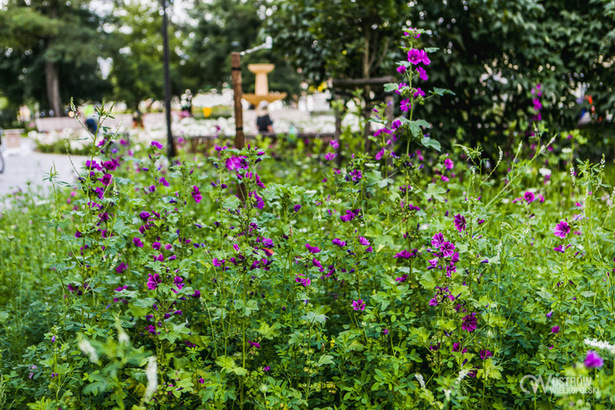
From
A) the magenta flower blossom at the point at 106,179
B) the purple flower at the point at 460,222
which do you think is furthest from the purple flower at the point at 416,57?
the magenta flower blossom at the point at 106,179

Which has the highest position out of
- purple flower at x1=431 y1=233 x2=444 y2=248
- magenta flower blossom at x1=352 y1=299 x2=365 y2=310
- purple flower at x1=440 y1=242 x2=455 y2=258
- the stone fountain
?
the stone fountain

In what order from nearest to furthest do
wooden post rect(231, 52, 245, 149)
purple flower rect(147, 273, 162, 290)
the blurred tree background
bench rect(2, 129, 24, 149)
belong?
purple flower rect(147, 273, 162, 290)
wooden post rect(231, 52, 245, 149)
the blurred tree background
bench rect(2, 129, 24, 149)

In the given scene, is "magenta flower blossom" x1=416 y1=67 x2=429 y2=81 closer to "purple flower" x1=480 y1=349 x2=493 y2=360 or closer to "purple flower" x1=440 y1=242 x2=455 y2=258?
"purple flower" x1=440 y1=242 x2=455 y2=258

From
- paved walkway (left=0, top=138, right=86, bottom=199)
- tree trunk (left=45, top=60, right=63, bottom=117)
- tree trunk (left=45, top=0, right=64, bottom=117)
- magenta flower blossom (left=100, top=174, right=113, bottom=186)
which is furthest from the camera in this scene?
tree trunk (left=45, top=60, right=63, bottom=117)

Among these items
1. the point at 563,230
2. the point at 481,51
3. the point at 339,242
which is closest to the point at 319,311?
the point at 339,242

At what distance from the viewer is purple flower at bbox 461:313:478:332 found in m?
2.44

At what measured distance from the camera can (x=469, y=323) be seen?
2445 millimetres

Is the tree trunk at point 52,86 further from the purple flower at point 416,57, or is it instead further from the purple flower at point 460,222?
the purple flower at point 460,222

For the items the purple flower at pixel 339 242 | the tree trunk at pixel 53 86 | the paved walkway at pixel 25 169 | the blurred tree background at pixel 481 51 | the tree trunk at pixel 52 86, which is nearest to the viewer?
the purple flower at pixel 339 242

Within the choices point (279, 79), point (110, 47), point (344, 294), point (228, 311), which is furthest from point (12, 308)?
point (110, 47)

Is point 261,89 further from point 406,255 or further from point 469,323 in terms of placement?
point 469,323

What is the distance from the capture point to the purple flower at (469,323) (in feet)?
8.00

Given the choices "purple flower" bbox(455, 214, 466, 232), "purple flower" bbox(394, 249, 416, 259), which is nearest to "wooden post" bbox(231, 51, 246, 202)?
"purple flower" bbox(394, 249, 416, 259)

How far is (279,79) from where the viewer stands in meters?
A: 37.2
